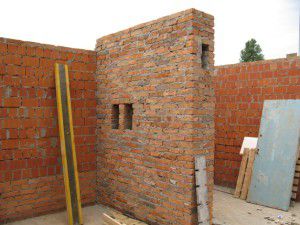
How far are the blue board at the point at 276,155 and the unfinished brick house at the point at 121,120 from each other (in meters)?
2.04

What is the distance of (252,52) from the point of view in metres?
26.4

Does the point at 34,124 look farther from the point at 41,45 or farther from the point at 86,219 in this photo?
the point at 86,219

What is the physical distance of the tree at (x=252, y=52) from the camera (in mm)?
26234

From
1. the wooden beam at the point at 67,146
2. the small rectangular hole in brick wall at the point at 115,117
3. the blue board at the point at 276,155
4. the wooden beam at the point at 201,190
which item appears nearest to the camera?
the wooden beam at the point at 201,190

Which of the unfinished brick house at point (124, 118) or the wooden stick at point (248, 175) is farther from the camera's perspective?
the wooden stick at point (248, 175)

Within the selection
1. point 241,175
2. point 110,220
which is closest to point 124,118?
point 110,220

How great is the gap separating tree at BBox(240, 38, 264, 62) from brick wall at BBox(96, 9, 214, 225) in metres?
23.5

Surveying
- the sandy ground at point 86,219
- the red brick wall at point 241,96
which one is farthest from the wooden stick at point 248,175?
the sandy ground at point 86,219

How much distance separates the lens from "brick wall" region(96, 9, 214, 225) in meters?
3.84

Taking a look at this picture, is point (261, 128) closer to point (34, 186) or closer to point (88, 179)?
point (88, 179)

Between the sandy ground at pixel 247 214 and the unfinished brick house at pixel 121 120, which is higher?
the unfinished brick house at pixel 121 120

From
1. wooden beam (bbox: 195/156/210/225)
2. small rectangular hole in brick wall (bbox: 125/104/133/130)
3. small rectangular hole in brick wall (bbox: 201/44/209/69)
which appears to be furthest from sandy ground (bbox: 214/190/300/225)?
small rectangular hole in brick wall (bbox: 201/44/209/69)

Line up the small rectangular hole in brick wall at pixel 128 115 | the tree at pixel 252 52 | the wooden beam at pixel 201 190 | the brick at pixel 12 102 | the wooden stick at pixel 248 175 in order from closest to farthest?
1. the wooden beam at pixel 201 190
2. the brick at pixel 12 102
3. the small rectangular hole in brick wall at pixel 128 115
4. the wooden stick at pixel 248 175
5. the tree at pixel 252 52

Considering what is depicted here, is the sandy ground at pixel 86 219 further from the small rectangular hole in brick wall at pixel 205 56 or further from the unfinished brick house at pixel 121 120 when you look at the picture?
the small rectangular hole in brick wall at pixel 205 56
